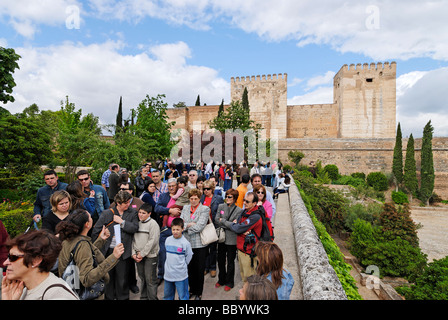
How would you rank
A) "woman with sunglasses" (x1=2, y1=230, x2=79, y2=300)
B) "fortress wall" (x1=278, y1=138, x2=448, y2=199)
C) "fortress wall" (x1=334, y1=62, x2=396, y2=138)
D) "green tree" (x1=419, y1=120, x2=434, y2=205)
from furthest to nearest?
"fortress wall" (x1=334, y1=62, x2=396, y2=138), "fortress wall" (x1=278, y1=138, x2=448, y2=199), "green tree" (x1=419, y1=120, x2=434, y2=205), "woman with sunglasses" (x1=2, y1=230, x2=79, y2=300)

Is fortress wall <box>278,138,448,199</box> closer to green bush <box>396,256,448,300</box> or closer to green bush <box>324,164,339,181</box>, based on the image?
green bush <box>324,164,339,181</box>

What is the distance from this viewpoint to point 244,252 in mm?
3479

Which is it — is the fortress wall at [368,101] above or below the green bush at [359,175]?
above

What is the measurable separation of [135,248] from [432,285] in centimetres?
787

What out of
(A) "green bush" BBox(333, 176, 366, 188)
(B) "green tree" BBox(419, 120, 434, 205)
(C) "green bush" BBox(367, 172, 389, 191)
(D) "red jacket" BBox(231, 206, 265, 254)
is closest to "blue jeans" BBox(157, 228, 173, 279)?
(D) "red jacket" BBox(231, 206, 265, 254)

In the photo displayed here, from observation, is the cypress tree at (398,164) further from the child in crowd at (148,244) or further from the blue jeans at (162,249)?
the child in crowd at (148,244)

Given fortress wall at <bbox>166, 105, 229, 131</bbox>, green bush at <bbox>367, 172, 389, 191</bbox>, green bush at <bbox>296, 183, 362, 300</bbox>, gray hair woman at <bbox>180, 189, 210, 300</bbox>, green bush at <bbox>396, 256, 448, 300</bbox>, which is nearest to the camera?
gray hair woman at <bbox>180, 189, 210, 300</bbox>

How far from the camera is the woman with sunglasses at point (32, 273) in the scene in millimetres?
1598

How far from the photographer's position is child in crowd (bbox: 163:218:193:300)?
3.08 m

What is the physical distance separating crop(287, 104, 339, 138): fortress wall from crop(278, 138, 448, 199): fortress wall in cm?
504

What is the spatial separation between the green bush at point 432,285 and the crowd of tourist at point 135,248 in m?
5.45

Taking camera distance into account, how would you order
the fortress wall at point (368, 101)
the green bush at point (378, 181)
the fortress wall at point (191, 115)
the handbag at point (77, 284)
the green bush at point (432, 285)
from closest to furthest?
the handbag at point (77, 284)
the green bush at point (432, 285)
the green bush at point (378, 181)
the fortress wall at point (368, 101)
the fortress wall at point (191, 115)

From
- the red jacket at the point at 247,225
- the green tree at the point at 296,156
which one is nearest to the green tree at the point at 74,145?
the red jacket at the point at 247,225
